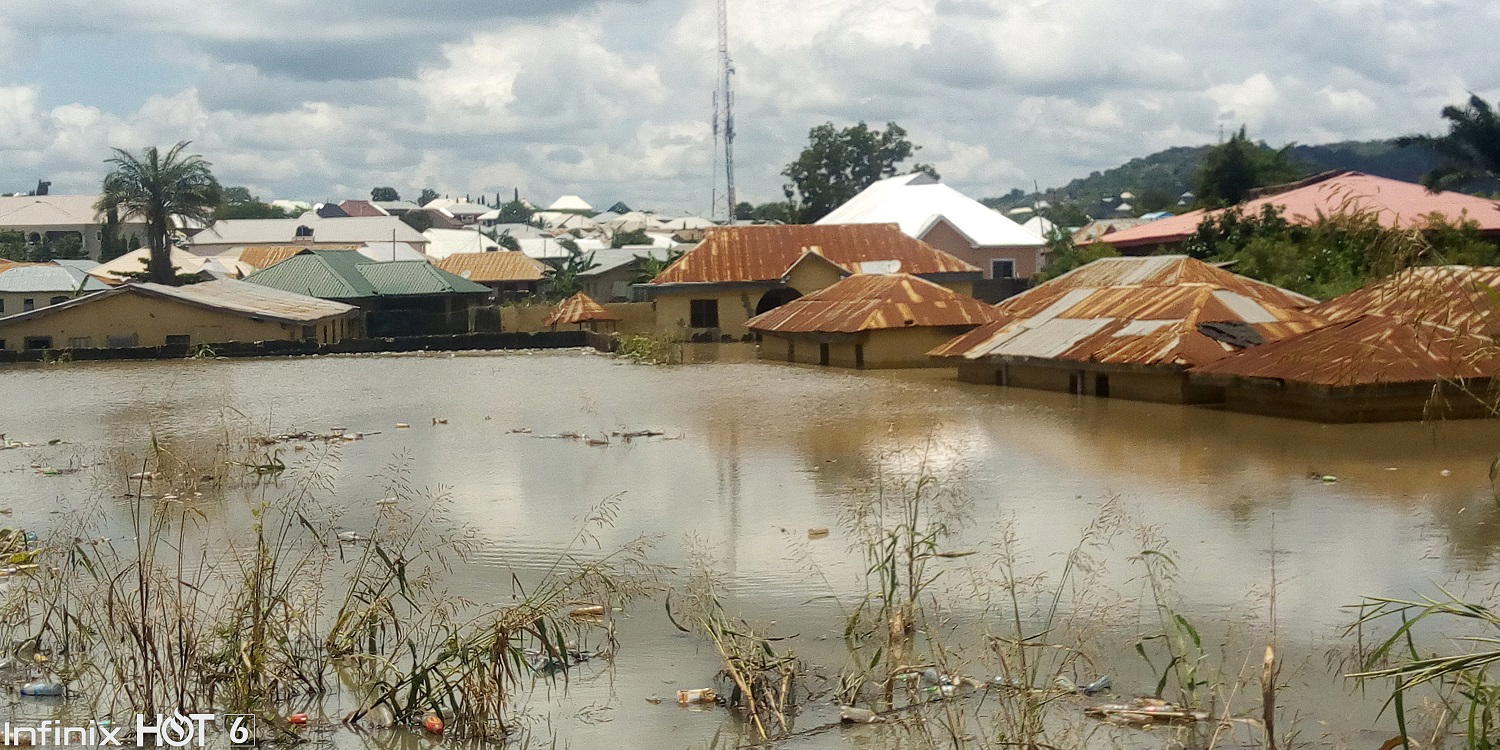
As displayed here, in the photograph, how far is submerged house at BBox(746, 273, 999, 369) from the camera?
34625 millimetres

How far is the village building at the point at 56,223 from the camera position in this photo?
292 feet

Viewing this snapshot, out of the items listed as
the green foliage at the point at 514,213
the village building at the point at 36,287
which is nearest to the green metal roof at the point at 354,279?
the village building at the point at 36,287

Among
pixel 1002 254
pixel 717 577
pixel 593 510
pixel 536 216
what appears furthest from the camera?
pixel 536 216

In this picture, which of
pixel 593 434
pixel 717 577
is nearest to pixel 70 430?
pixel 593 434

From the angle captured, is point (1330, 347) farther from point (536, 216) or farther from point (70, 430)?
point (536, 216)

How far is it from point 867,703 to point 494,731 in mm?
1910

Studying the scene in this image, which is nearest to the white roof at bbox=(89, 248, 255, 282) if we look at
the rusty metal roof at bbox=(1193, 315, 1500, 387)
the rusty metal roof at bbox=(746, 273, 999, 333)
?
the rusty metal roof at bbox=(746, 273, 999, 333)

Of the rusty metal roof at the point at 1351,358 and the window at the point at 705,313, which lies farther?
the window at the point at 705,313

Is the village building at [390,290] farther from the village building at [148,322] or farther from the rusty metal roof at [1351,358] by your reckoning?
the rusty metal roof at [1351,358]

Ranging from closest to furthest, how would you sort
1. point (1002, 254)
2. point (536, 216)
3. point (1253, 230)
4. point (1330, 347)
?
point (1330, 347), point (1253, 230), point (1002, 254), point (536, 216)

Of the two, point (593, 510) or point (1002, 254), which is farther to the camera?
point (1002, 254)

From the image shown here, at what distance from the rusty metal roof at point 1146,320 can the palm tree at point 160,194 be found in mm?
34108

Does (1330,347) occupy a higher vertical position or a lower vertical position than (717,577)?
higher

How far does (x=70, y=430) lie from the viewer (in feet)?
78.8
